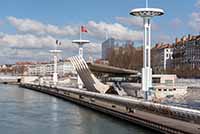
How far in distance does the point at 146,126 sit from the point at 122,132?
208 centimetres

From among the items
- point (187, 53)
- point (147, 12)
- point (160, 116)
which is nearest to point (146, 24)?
point (147, 12)

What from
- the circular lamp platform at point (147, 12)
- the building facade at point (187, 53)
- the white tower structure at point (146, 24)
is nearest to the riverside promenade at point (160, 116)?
the white tower structure at point (146, 24)

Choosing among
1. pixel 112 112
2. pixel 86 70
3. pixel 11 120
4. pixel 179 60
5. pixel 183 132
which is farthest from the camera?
pixel 179 60

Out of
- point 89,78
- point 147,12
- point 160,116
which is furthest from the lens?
point 89,78

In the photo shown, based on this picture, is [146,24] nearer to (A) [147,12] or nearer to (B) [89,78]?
(A) [147,12]

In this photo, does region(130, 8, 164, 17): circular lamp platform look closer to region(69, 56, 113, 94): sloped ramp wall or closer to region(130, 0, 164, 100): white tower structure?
region(130, 0, 164, 100): white tower structure

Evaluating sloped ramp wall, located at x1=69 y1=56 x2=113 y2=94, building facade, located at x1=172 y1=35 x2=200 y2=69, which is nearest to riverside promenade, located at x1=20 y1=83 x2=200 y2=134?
sloped ramp wall, located at x1=69 y1=56 x2=113 y2=94

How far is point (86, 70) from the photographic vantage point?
72.0 m

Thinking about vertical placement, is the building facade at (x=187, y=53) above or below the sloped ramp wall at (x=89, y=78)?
above

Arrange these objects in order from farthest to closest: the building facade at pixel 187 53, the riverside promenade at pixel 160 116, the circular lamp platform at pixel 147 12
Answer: the building facade at pixel 187 53
the circular lamp platform at pixel 147 12
the riverside promenade at pixel 160 116

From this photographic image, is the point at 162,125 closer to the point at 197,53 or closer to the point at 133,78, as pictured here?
the point at 133,78

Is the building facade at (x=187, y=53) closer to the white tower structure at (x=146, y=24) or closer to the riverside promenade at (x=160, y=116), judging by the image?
the white tower structure at (x=146, y=24)

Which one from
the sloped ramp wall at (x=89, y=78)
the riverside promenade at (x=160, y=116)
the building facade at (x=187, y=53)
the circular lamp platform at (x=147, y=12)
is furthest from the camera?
the building facade at (x=187, y=53)

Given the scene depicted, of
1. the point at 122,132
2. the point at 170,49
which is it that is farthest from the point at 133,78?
the point at 170,49
